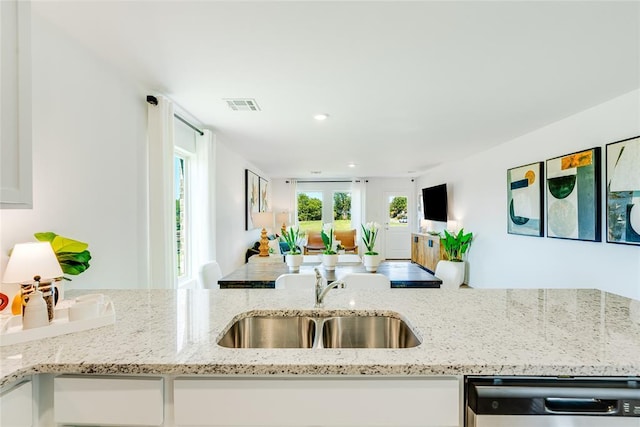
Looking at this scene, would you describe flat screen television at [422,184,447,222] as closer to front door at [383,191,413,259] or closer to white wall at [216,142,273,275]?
front door at [383,191,413,259]

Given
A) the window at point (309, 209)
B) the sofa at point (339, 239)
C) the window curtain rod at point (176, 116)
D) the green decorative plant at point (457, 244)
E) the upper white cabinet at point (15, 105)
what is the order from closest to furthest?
the upper white cabinet at point (15, 105)
the window curtain rod at point (176, 116)
the green decorative plant at point (457, 244)
the sofa at point (339, 239)
the window at point (309, 209)

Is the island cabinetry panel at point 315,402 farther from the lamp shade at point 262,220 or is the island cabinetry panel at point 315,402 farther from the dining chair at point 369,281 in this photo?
the lamp shade at point 262,220

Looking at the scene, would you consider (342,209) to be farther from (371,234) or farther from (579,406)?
(579,406)

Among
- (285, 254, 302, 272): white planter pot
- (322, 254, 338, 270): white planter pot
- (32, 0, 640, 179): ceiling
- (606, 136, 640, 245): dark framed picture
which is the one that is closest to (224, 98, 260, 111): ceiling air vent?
(32, 0, 640, 179): ceiling

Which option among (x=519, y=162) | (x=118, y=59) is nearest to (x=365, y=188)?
(x=519, y=162)

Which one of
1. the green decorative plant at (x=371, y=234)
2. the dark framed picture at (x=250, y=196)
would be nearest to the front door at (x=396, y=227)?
the dark framed picture at (x=250, y=196)

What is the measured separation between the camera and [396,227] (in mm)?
8789

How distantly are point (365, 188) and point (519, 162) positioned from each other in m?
4.85

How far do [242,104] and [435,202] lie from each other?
5.18 metres

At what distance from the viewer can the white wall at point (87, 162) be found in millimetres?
1513

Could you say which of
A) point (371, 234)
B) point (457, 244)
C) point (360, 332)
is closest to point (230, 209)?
point (371, 234)

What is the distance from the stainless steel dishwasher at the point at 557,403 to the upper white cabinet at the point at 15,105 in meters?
1.58

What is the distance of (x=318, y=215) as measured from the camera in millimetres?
8906

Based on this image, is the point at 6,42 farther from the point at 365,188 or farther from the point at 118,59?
the point at 365,188
